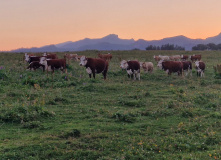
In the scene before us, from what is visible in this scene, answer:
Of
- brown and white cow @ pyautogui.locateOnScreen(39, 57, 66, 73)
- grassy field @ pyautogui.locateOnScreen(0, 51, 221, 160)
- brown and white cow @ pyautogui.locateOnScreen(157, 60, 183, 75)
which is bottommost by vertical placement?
grassy field @ pyautogui.locateOnScreen(0, 51, 221, 160)

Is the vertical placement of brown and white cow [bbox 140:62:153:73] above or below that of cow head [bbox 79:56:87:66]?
below

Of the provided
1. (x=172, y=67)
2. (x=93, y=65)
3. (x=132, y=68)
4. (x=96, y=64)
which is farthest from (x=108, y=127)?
(x=172, y=67)

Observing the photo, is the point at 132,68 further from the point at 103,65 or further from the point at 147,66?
the point at 147,66

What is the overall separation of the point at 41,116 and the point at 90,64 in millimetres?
10298

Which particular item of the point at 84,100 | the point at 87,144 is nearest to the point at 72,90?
the point at 84,100

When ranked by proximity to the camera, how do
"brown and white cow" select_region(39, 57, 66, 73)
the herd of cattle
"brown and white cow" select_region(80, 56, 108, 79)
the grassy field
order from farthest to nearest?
"brown and white cow" select_region(39, 57, 66, 73), the herd of cattle, "brown and white cow" select_region(80, 56, 108, 79), the grassy field

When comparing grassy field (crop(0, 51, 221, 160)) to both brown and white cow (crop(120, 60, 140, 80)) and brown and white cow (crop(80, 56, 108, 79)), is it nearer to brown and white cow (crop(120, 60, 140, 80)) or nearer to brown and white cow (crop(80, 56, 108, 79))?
brown and white cow (crop(80, 56, 108, 79))

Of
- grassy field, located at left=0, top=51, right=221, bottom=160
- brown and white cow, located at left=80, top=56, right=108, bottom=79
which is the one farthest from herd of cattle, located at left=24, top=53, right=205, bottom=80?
grassy field, located at left=0, top=51, right=221, bottom=160

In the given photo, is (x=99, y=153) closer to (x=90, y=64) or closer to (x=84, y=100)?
(x=84, y=100)

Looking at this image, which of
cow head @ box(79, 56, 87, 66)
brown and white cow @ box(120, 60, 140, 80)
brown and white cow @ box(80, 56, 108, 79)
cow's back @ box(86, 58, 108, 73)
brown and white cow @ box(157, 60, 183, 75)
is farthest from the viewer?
brown and white cow @ box(157, 60, 183, 75)

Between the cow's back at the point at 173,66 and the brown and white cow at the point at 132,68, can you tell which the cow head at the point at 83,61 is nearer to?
the brown and white cow at the point at 132,68

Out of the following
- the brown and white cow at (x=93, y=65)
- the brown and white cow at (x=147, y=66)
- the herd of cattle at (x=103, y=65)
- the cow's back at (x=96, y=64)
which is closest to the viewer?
the brown and white cow at (x=93, y=65)

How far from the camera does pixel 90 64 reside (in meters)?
19.1

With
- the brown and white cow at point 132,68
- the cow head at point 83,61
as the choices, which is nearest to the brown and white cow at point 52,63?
the cow head at point 83,61
